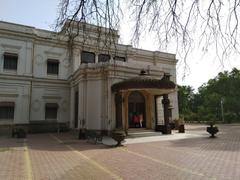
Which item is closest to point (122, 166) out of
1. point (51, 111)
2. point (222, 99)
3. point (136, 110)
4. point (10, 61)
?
point (136, 110)

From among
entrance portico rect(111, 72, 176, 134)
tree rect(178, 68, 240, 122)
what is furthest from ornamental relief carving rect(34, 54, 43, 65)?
tree rect(178, 68, 240, 122)

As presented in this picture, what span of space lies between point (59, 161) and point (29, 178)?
2.50 meters

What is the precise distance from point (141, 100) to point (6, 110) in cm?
1337

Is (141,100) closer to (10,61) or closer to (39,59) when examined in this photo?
(39,59)

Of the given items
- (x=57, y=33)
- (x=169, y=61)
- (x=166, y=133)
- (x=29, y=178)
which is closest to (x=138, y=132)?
(x=166, y=133)

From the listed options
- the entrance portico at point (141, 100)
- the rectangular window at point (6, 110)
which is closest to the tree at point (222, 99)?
the entrance portico at point (141, 100)

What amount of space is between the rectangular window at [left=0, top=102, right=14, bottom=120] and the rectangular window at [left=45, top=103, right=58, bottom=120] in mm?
3441

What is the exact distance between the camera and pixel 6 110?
22688mm

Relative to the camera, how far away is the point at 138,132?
62.8 feet

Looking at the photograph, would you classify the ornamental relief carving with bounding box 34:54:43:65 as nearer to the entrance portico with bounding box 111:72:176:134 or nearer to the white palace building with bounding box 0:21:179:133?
the white palace building with bounding box 0:21:179:133

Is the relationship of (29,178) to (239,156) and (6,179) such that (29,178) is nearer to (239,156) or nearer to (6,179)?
(6,179)

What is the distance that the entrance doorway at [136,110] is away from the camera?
2095 centimetres

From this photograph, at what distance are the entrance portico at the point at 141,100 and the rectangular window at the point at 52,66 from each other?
9.70 meters

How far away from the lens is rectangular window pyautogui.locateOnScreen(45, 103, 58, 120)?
2477cm
